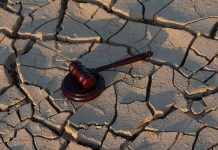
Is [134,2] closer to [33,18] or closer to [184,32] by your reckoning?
[184,32]

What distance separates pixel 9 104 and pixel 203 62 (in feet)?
4.34

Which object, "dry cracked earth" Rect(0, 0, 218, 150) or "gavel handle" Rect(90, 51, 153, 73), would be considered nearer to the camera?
"dry cracked earth" Rect(0, 0, 218, 150)

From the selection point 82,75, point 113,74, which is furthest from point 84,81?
point 113,74

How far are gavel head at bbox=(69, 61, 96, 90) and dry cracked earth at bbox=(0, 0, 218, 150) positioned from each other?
0.15 m

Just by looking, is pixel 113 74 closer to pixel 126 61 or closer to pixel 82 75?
pixel 126 61

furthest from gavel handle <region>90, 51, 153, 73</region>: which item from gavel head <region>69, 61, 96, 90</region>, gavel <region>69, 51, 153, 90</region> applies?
gavel head <region>69, 61, 96, 90</region>

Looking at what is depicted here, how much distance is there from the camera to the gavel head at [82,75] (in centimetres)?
312

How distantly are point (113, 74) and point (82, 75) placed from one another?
1.05ft

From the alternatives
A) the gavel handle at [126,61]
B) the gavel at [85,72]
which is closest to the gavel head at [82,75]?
the gavel at [85,72]

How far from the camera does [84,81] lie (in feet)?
10.2

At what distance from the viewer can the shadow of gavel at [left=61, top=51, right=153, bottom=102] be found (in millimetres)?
3137

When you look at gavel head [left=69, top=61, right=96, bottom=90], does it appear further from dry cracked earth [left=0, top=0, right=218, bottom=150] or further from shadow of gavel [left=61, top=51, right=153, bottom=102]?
dry cracked earth [left=0, top=0, right=218, bottom=150]

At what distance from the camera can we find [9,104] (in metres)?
3.32

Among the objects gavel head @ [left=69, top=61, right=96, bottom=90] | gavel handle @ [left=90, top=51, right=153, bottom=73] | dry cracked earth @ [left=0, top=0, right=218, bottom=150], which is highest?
gavel head @ [left=69, top=61, right=96, bottom=90]
